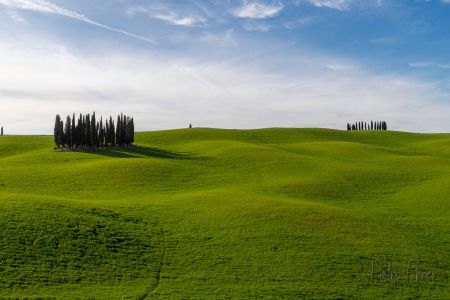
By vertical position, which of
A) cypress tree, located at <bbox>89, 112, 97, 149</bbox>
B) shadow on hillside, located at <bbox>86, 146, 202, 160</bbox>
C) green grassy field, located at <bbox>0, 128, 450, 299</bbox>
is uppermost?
cypress tree, located at <bbox>89, 112, 97, 149</bbox>

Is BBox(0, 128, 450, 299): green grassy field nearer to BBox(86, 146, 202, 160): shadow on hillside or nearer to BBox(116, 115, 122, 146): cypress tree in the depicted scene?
BBox(86, 146, 202, 160): shadow on hillside

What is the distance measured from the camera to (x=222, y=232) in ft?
109

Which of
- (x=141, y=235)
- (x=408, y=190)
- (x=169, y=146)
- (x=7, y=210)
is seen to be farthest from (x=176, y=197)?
(x=169, y=146)

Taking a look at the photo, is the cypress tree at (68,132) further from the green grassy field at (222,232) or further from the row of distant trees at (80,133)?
the green grassy field at (222,232)

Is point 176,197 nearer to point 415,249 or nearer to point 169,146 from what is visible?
point 415,249

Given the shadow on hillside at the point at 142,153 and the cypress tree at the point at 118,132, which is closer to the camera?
the shadow on hillside at the point at 142,153

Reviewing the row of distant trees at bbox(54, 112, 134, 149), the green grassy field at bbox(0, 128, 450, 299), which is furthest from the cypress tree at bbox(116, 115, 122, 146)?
the green grassy field at bbox(0, 128, 450, 299)

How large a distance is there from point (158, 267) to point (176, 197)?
58.0ft

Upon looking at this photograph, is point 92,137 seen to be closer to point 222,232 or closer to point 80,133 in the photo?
point 80,133

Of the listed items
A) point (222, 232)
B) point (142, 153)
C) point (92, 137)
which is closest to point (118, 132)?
point (92, 137)

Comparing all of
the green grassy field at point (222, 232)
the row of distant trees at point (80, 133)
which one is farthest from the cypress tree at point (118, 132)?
the green grassy field at point (222, 232)

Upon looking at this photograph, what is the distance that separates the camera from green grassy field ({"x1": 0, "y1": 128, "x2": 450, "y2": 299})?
2545 cm

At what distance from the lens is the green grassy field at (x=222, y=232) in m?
25.5

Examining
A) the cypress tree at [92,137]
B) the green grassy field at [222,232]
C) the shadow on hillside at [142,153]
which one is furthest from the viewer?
the cypress tree at [92,137]
